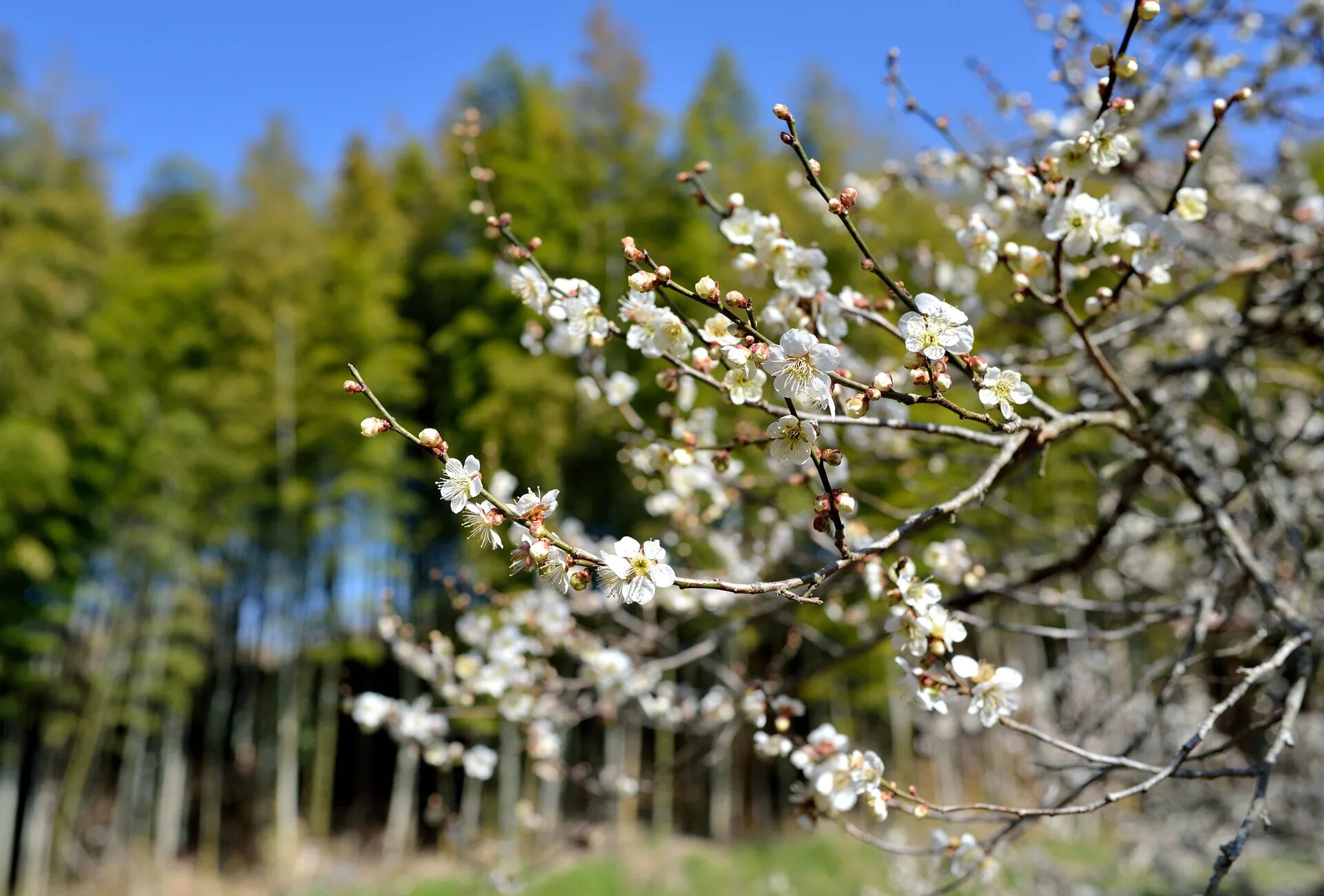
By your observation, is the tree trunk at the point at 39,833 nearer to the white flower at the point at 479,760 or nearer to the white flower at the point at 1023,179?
the white flower at the point at 479,760

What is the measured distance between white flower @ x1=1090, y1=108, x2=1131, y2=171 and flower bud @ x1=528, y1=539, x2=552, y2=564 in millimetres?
1081

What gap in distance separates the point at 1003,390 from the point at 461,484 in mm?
715

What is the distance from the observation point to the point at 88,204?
8203 millimetres

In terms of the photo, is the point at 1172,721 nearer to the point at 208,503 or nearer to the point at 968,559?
the point at 968,559

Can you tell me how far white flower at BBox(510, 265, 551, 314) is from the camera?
4.84 ft

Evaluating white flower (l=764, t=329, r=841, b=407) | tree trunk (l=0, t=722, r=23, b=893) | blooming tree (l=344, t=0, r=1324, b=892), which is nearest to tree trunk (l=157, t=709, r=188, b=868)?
tree trunk (l=0, t=722, r=23, b=893)

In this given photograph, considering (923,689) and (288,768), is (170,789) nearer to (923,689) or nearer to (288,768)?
(288,768)

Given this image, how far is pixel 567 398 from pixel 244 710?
6874mm

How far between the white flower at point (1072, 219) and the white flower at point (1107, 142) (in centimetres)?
6

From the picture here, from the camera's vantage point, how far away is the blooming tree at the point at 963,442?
106 cm

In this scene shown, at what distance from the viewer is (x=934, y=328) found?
1062 mm

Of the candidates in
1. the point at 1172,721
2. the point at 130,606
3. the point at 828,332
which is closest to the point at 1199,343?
the point at 828,332

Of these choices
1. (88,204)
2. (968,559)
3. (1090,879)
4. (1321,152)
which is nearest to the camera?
(968,559)

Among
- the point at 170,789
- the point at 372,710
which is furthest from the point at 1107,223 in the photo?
the point at 170,789
